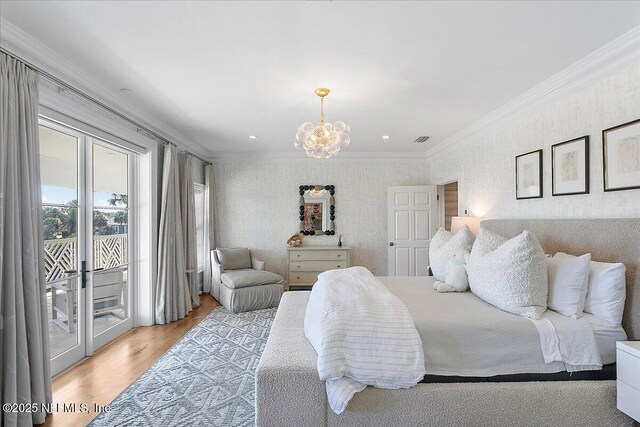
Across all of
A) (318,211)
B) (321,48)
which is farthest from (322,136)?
(318,211)

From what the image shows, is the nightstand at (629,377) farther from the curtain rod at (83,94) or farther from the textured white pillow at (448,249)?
the curtain rod at (83,94)

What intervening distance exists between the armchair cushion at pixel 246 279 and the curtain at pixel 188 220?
449 mm

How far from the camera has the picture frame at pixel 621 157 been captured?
1976 millimetres

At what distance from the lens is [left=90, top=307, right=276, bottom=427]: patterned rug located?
198 centimetres

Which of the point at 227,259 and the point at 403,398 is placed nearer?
the point at 403,398

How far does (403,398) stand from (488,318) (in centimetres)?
75

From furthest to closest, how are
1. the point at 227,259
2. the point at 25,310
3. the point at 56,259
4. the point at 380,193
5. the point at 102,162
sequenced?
the point at 380,193
the point at 227,259
the point at 102,162
the point at 56,259
the point at 25,310

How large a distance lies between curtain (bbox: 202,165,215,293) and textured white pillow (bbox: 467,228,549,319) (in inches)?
172

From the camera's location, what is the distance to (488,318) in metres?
1.89

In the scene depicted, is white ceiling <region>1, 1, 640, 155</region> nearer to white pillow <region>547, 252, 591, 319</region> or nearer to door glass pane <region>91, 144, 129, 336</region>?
door glass pane <region>91, 144, 129, 336</region>

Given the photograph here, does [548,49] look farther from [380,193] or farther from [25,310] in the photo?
[25,310]

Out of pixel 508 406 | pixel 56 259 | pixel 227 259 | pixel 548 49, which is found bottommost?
pixel 508 406

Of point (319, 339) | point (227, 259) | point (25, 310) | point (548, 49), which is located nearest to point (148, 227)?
point (227, 259)

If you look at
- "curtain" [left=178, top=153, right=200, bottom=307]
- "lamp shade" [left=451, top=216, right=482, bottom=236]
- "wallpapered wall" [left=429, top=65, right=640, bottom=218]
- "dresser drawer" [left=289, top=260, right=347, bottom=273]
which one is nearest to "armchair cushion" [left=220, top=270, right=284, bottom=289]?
"curtain" [left=178, top=153, right=200, bottom=307]
